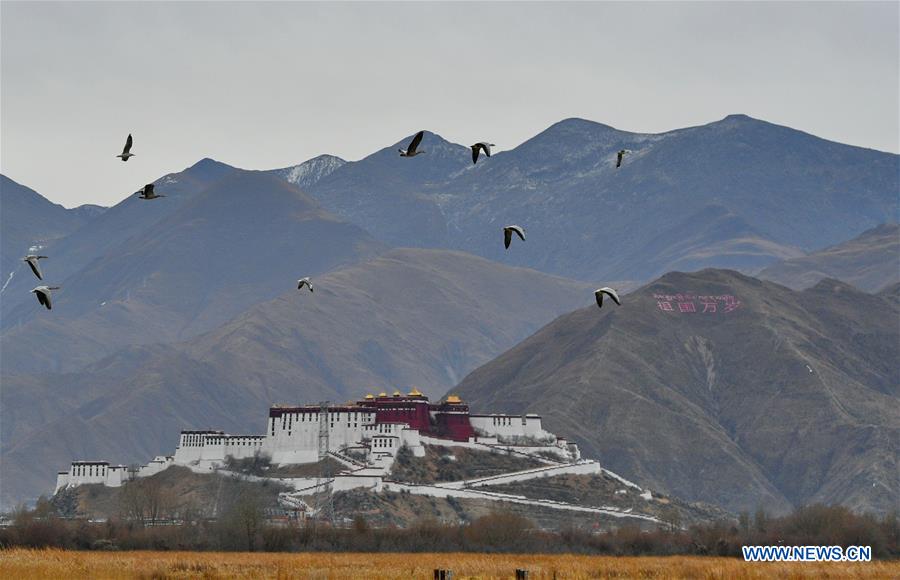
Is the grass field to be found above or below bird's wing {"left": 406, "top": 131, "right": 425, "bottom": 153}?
below

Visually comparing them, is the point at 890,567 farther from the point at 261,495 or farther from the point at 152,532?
the point at 261,495

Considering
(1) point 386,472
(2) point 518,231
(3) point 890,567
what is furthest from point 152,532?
(2) point 518,231

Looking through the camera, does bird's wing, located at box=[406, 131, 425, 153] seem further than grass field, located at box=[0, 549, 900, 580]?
No

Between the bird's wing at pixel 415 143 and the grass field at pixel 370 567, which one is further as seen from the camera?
the grass field at pixel 370 567

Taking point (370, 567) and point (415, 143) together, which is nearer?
point (415, 143)

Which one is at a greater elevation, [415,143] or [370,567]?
[415,143]

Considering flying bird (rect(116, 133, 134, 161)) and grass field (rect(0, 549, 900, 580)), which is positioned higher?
flying bird (rect(116, 133, 134, 161))

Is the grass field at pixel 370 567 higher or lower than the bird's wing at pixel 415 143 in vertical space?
lower

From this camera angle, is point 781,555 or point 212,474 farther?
point 212,474
